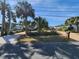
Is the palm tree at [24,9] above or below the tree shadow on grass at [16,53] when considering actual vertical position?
above

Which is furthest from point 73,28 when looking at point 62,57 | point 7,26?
point 62,57

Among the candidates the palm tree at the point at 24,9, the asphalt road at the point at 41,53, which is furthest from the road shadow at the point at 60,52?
the palm tree at the point at 24,9

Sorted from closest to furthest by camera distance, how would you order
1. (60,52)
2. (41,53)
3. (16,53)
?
(41,53) → (60,52) → (16,53)

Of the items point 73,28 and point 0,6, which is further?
point 73,28

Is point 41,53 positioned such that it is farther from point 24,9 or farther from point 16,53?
point 24,9

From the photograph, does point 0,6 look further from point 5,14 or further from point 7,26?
point 7,26

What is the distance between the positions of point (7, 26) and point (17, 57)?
3022cm

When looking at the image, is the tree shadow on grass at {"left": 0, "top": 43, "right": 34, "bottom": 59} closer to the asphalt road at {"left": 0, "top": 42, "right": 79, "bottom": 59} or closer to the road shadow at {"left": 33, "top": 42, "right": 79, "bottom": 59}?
the asphalt road at {"left": 0, "top": 42, "right": 79, "bottom": 59}

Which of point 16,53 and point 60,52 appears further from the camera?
point 16,53

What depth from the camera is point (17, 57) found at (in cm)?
1423

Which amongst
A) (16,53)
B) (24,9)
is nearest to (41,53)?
(16,53)

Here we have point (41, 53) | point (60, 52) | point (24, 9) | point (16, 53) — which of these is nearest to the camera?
point (41, 53)

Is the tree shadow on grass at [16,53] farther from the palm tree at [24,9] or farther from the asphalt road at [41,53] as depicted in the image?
the palm tree at [24,9]

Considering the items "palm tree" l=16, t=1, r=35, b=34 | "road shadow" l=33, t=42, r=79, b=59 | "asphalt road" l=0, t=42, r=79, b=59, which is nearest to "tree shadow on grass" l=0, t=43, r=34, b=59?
"asphalt road" l=0, t=42, r=79, b=59
